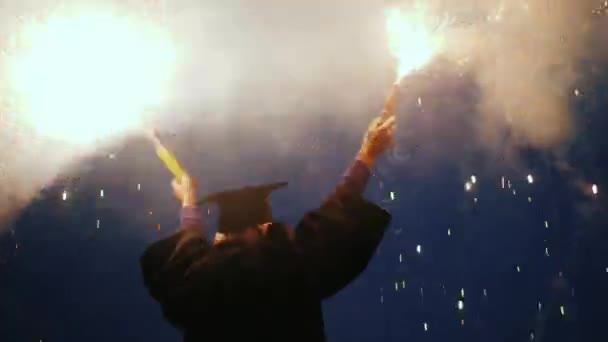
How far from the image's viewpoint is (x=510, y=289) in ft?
43.8

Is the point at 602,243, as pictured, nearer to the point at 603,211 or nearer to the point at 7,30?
the point at 603,211

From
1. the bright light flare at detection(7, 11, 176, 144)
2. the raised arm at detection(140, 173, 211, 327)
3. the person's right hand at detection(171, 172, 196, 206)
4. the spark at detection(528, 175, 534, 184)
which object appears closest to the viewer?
the raised arm at detection(140, 173, 211, 327)

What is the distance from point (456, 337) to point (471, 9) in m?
9.58

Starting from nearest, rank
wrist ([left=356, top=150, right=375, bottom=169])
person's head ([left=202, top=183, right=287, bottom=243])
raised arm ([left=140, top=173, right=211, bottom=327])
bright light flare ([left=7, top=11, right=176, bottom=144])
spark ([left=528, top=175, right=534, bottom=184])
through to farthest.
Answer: raised arm ([left=140, top=173, right=211, bottom=327]) → wrist ([left=356, top=150, right=375, bottom=169]) → person's head ([left=202, top=183, right=287, bottom=243]) → bright light flare ([left=7, top=11, right=176, bottom=144]) → spark ([left=528, top=175, right=534, bottom=184])

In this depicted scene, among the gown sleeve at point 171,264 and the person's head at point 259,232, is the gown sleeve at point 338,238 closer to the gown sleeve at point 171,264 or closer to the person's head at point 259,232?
the person's head at point 259,232

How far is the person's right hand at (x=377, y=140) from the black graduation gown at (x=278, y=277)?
0.29 m

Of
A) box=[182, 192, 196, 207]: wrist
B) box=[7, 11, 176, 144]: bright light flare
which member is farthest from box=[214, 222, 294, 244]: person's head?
box=[7, 11, 176, 144]: bright light flare

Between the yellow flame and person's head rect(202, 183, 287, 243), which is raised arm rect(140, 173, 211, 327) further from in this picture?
the yellow flame

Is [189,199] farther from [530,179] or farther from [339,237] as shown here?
[530,179]

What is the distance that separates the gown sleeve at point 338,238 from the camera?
2438mm

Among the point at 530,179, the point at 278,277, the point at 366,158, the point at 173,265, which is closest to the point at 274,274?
the point at 278,277

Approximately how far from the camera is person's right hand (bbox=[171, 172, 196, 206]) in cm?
313

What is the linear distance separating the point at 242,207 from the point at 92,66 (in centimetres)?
399

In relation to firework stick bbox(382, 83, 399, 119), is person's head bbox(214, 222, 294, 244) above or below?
below
